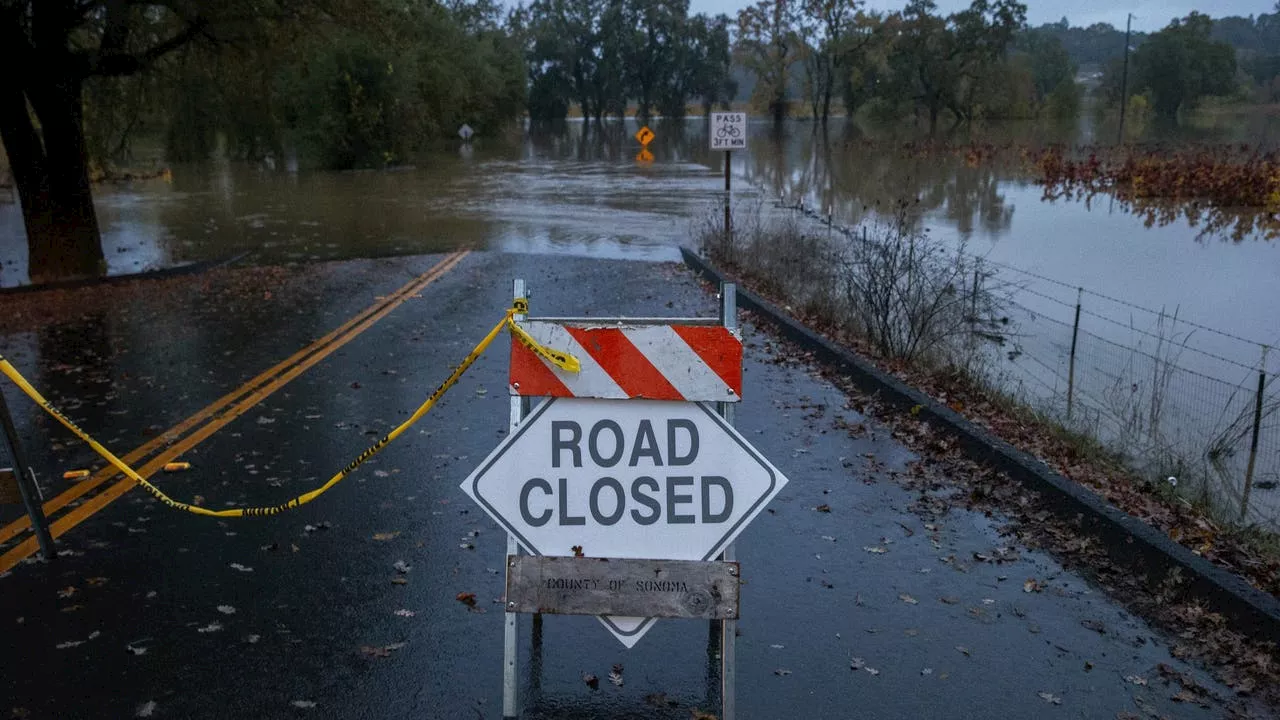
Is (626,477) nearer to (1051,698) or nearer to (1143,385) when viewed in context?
(1051,698)

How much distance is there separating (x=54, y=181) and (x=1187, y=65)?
3921 inches

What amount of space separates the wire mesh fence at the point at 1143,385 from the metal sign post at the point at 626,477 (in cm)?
441

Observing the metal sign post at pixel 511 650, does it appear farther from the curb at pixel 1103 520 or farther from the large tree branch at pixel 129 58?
the large tree branch at pixel 129 58

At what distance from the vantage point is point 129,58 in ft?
55.7

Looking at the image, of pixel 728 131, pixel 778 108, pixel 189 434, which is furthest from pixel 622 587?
pixel 778 108

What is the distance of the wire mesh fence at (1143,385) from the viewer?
8.17 m

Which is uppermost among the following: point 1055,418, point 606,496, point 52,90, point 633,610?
point 52,90

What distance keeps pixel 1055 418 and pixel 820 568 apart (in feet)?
14.3

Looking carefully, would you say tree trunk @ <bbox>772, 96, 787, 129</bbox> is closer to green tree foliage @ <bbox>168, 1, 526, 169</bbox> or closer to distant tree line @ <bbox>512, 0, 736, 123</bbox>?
distant tree line @ <bbox>512, 0, 736, 123</bbox>

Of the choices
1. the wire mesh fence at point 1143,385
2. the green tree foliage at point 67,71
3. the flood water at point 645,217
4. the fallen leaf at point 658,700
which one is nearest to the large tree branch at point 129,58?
the green tree foliage at point 67,71

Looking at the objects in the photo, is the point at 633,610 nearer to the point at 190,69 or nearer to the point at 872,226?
the point at 190,69

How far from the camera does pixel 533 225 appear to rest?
27188 mm

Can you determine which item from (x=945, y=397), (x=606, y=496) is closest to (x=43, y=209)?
(x=945, y=397)

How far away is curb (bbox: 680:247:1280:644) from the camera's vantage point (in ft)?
16.5
